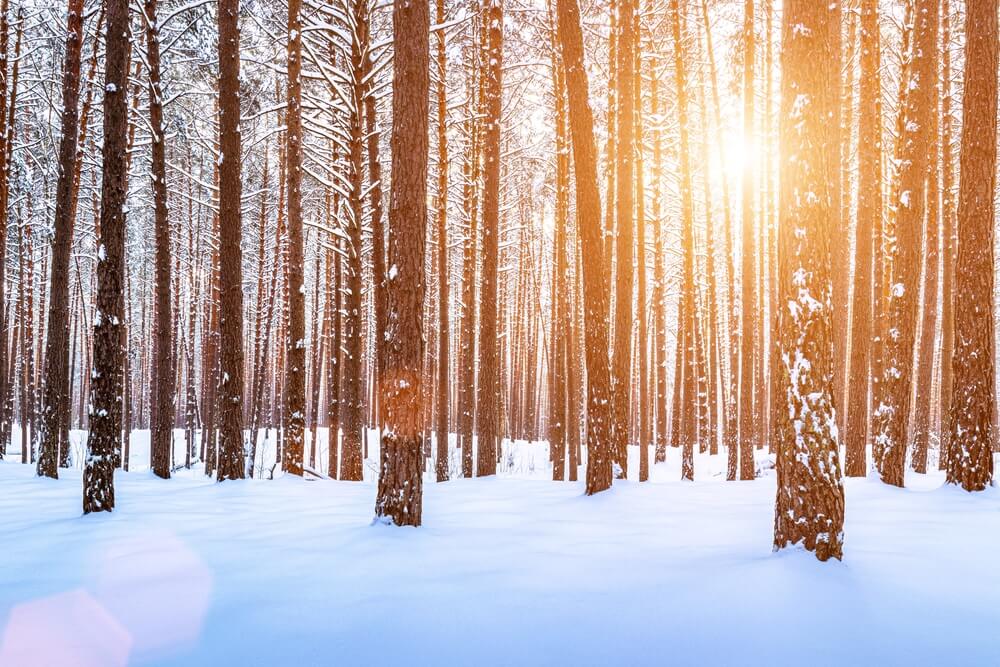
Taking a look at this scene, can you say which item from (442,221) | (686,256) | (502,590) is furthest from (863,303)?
(502,590)

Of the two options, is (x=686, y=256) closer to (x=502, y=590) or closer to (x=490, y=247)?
(x=490, y=247)

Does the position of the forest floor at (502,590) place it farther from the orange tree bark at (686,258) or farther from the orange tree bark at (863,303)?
the orange tree bark at (686,258)

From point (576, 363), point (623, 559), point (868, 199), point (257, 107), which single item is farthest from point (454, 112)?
point (623, 559)

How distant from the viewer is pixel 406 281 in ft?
18.2

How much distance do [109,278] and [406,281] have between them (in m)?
3.40

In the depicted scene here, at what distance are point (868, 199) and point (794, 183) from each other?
7.85 metres

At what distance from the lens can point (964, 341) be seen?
6734 mm

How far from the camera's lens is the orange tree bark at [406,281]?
5.47 meters

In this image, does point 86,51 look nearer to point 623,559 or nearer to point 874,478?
point 623,559

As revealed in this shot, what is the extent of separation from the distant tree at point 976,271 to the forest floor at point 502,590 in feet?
1.85

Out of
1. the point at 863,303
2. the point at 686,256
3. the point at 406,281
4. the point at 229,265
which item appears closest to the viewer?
the point at 406,281

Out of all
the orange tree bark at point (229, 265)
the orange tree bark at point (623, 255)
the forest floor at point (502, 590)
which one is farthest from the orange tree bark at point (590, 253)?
the orange tree bark at point (229, 265)

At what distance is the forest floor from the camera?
317 centimetres

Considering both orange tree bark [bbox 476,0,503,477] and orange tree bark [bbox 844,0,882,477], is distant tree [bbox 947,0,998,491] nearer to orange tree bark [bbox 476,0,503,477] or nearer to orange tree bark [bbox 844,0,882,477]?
orange tree bark [bbox 844,0,882,477]
